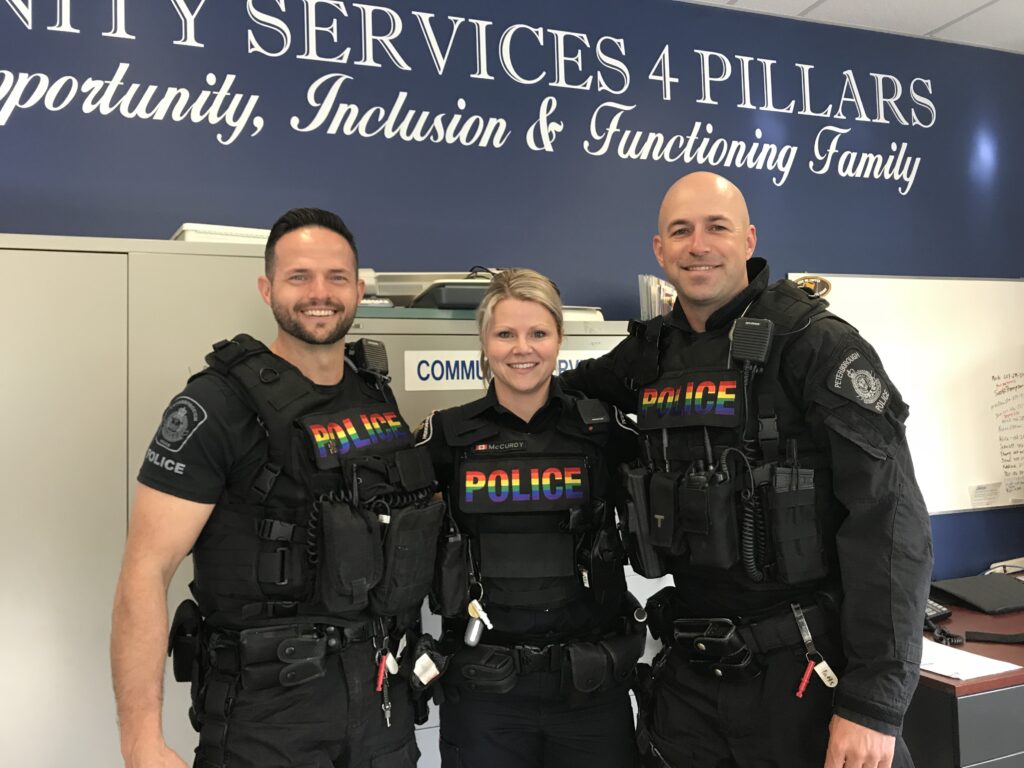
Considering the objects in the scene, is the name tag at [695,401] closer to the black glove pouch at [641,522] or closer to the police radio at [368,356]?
the black glove pouch at [641,522]

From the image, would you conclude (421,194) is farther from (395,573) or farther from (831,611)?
(831,611)

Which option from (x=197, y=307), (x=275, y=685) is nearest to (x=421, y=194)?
(x=197, y=307)

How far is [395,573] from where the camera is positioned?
144cm

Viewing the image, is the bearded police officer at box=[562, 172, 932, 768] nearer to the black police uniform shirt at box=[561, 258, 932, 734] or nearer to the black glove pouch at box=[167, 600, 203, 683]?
the black police uniform shirt at box=[561, 258, 932, 734]

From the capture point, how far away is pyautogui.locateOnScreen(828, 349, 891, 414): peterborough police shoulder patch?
1348mm

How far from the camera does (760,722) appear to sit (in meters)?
1.40

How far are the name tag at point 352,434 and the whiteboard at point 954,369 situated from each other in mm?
2141

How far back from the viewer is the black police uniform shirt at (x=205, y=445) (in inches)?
51.9

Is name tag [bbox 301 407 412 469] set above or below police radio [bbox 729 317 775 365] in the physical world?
below

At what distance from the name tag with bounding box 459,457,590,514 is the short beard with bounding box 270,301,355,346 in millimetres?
410

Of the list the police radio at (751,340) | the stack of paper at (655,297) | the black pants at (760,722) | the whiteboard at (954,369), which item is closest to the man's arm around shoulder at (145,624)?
the black pants at (760,722)

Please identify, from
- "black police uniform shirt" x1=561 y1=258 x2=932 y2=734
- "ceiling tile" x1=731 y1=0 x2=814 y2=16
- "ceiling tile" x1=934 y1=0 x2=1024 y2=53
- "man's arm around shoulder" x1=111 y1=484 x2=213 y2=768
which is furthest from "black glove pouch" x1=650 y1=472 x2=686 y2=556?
"ceiling tile" x1=934 y1=0 x2=1024 y2=53

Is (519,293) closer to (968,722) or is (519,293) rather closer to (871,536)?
(871,536)

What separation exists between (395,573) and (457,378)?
72cm
